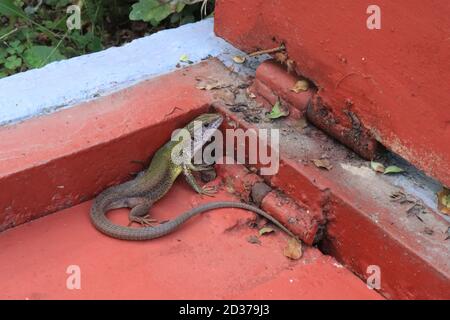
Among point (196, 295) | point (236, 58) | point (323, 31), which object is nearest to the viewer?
point (196, 295)

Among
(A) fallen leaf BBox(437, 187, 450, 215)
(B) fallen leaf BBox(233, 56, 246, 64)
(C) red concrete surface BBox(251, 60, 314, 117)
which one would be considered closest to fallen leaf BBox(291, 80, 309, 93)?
(C) red concrete surface BBox(251, 60, 314, 117)

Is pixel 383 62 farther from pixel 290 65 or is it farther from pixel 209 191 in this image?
pixel 209 191

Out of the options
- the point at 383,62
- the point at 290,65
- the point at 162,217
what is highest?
the point at 383,62

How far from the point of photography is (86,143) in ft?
10.9

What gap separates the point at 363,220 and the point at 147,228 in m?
1.06

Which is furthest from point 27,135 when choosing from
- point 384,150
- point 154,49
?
point 384,150

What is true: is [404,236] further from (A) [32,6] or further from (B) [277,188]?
(A) [32,6]

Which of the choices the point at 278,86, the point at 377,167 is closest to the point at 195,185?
the point at 278,86

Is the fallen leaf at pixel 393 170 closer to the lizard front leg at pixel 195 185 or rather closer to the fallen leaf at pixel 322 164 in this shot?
the fallen leaf at pixel 322 164

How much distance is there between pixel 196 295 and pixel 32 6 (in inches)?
128

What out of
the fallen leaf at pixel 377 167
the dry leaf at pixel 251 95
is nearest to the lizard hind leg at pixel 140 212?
the dry leaf at pixel 251 95

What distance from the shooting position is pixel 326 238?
330 cm

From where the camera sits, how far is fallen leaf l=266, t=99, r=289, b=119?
361 centimetres

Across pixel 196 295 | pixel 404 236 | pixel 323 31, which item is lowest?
pixel 196 295
